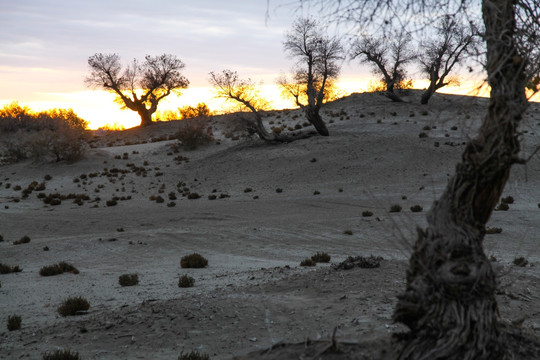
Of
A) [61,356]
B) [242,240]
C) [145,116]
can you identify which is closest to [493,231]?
[242,240]

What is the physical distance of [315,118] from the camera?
3425cm

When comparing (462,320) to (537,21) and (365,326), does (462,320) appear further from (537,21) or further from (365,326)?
(537,21)

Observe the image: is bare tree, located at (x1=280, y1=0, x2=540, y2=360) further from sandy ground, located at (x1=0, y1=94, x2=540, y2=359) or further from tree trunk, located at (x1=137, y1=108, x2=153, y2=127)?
tree trunk, located at (x1=137, y1=108, x2=153, y2=127)

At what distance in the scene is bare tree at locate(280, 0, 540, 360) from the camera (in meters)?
3.45

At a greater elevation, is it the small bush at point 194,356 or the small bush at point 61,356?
the small bush at point 194,356

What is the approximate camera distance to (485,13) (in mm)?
3984

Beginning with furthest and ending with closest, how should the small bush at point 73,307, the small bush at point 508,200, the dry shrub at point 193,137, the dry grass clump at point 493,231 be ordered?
the dry shrub at point 193,137
the small bush at point 508,200
the dry grass clump at point 493,231
the small bush at point 73,307

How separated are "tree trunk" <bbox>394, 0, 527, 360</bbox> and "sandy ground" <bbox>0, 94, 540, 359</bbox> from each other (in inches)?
9.6

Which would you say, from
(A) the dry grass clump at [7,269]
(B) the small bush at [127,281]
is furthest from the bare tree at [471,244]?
(A) the dry grass clump at [7,269]

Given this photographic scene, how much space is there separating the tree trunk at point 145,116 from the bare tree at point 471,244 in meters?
59.3

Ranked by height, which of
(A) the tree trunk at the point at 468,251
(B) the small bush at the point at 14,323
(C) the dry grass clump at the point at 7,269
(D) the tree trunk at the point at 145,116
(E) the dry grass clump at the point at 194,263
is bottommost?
A: (C) the dry grass clump at the point at 7,269

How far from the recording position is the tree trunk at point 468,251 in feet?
11.3

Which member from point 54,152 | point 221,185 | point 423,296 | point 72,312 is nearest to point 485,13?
point 423,296

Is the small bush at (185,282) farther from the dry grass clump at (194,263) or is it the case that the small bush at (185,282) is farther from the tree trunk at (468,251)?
the tree trunk at (468,251)
